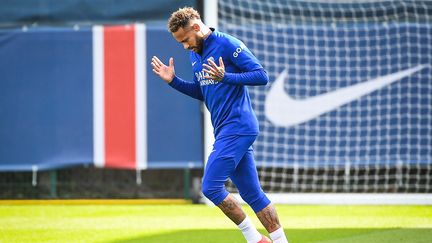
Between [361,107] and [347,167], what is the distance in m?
0.82

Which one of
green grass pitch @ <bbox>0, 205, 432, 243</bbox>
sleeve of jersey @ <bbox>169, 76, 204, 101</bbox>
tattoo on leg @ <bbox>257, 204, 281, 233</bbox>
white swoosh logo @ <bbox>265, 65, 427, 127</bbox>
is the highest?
sleeve of jersey @ <bbox>169, 76, 204, 101</bbox>

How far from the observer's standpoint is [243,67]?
6609 millimetres

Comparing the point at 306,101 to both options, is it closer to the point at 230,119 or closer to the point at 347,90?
the point at 347,90

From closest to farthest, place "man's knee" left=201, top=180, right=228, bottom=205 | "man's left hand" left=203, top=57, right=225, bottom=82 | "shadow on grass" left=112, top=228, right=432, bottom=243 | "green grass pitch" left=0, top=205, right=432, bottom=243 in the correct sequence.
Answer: "man's left hand" left=203, top=57, right=225, bottom=82 < "man's knee" left=201, top=180, right=228, bottom=205 < "shadow on grass" left=112, top=228, right=432, bottom=243 < "green grass pitch" left=0, top=205, right=432, bottom=243

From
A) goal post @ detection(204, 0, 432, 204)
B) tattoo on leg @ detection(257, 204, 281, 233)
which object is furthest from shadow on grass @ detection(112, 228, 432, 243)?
goal post @ detection(204, 0, 432, 204)

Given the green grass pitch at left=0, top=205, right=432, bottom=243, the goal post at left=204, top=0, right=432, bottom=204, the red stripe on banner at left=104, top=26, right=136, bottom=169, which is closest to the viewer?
the green grass pitch at left=0, top=205, right=432, bottom=243

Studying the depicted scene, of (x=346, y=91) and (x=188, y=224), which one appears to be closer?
(x=188, y=224)

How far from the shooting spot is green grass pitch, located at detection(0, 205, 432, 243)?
8336mm

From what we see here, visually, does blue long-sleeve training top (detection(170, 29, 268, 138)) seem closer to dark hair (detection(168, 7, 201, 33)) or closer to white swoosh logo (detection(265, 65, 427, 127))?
dark hair (detection(168, 7, 201, 33))

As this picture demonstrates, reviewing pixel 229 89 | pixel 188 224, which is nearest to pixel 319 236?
pixel 188 224

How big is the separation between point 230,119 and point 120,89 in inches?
210

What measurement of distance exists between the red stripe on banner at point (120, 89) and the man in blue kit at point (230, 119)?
500cm

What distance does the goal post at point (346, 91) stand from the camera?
458 inches

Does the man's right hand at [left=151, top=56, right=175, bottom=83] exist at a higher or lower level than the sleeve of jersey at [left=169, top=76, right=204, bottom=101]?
higher
